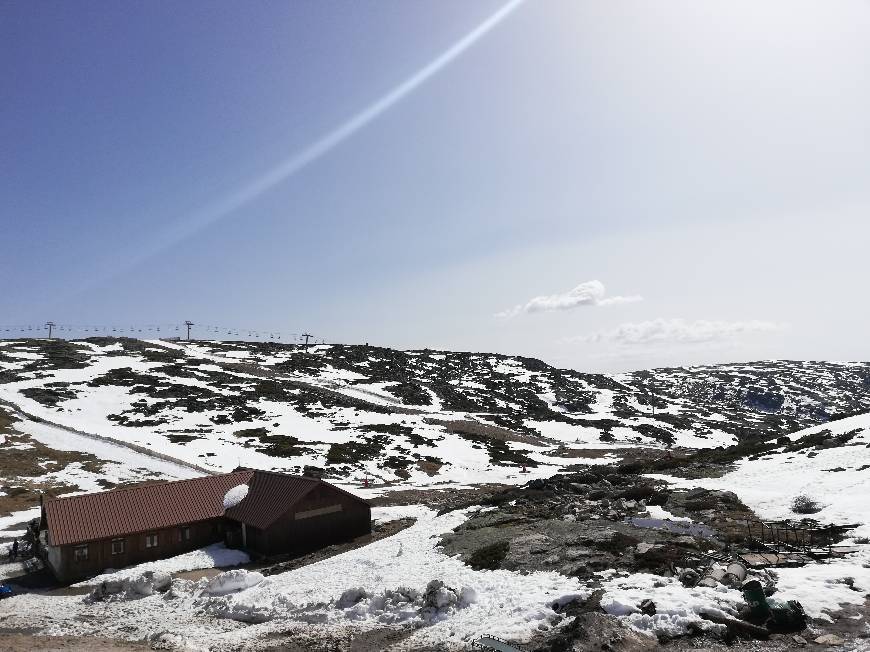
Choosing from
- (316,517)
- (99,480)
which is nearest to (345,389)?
(99,480)

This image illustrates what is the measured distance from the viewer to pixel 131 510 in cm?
3550

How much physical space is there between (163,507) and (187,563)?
5511 mm

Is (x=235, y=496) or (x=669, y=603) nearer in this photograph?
(x=669, y=603)

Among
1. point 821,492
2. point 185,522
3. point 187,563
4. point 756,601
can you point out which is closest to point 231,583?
point 187,563

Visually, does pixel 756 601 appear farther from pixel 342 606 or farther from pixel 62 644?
pixel 62 644

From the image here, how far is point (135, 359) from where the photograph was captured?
122 meters

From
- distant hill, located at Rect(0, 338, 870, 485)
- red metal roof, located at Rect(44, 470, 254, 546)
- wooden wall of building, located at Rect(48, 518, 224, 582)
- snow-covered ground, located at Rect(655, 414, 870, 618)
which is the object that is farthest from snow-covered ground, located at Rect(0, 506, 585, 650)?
distant hill, located at Rect(0, 338, 870, 485)

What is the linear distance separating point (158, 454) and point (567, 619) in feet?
183

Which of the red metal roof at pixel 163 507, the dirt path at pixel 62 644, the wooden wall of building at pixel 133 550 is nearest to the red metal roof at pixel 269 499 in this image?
the red metal roof at pixel 163 507

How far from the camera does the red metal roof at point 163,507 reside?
32.9m

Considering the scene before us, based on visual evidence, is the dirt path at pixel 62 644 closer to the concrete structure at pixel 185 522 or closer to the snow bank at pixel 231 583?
the snow bank at pixel 231 583

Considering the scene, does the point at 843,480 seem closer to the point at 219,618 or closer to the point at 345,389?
the point at 219,618

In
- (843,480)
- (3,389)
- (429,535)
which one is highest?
(3,389)

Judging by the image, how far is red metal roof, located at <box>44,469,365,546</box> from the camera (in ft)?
108
